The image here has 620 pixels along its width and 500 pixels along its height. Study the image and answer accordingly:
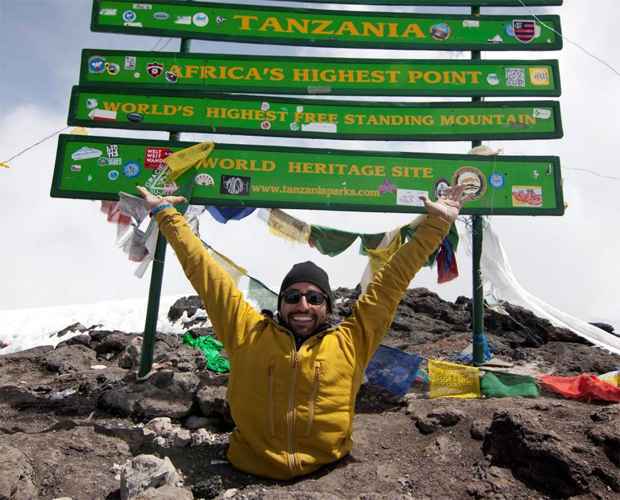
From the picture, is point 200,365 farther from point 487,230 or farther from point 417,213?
point 487,230

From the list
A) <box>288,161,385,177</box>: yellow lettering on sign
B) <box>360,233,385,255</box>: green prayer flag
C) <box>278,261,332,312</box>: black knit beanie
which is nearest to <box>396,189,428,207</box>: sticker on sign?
<box>288,161,385,177</box>: yellow lettering on sign

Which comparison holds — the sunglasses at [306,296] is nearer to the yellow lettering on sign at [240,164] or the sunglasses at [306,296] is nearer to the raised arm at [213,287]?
the raised arm at [213,287]

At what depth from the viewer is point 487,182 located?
20.1 feet

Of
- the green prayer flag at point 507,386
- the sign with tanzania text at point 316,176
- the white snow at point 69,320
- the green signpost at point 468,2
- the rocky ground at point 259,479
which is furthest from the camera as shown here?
the white snow at point 69,320

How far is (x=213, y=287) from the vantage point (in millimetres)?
3189

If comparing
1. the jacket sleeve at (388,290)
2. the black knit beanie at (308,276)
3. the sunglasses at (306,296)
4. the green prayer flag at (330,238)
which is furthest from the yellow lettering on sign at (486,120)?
the sunglasses at (306,296)

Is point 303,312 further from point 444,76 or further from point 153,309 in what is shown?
point 444,76

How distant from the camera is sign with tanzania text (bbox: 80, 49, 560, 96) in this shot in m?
6.46

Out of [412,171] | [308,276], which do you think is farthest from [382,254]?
[308,276]

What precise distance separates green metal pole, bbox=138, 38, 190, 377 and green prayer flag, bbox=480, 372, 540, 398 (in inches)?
153

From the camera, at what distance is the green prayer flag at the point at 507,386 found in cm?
495

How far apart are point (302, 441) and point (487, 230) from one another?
4694 millimetres

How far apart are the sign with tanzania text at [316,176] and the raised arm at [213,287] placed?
8.91 feet

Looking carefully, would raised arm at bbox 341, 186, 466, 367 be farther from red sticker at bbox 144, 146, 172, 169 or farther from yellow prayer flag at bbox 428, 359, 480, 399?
red sticker at bbox 144, 146, 172, 169
